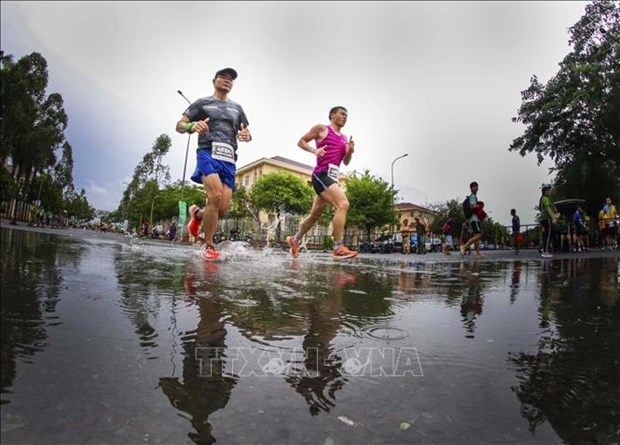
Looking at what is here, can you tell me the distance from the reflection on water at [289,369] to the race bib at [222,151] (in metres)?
3.01

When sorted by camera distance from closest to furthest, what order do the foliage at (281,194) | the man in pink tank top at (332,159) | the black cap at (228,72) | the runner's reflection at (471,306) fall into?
1. the runner's reflection at (471,306)
2. the black cap at (228,72)
3. the man in pink tank top at (332,159)
4. the foliage at (281,194)

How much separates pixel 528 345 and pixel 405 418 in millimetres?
1034

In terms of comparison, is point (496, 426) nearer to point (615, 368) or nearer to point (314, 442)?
point (314, 442)

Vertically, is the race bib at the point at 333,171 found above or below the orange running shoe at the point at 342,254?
above

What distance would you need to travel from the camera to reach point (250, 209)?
188ft

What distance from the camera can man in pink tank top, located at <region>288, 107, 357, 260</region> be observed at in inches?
251

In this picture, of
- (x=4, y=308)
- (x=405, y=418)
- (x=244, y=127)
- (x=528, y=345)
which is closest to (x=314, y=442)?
(x=405, y=418)

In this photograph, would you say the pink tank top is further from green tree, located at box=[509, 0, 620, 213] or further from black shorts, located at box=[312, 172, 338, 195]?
green tree, located at box=[509, 0, 620, 213]

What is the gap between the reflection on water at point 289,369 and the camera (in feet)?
3.60

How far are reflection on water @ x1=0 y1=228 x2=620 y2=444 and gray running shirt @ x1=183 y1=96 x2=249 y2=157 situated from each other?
10.4 feet

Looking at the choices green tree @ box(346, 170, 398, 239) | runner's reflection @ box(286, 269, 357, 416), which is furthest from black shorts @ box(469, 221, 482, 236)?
green tree @ box(346, 170, 398, 239)

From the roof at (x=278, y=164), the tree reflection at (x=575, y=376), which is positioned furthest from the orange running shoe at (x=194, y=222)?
the roof at (x=278, y=164)

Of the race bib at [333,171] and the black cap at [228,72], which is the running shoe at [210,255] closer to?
the race bib at [333,171]

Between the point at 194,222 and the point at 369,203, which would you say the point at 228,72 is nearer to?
the point at 194,222
